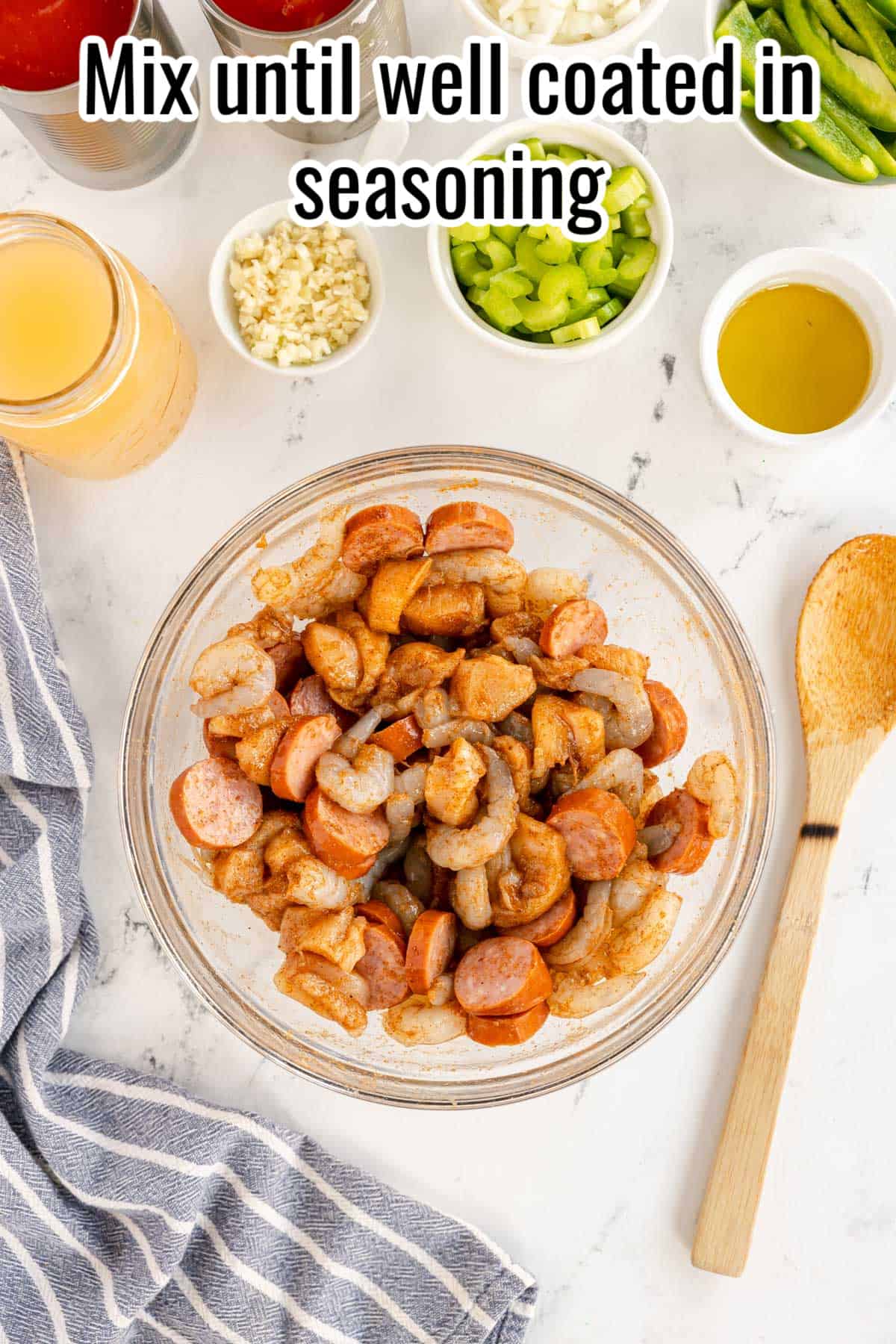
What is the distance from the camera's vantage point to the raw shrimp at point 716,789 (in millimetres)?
1497

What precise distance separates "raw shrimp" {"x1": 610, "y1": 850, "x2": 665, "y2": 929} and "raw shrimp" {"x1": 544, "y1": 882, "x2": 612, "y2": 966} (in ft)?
0.04

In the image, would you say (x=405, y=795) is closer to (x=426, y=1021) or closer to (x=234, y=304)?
(x=426, y=1021)

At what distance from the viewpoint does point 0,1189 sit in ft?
5.67

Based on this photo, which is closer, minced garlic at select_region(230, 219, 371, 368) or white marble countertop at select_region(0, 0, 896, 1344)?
minced garlic at select_region(230, 219, 371, 368)

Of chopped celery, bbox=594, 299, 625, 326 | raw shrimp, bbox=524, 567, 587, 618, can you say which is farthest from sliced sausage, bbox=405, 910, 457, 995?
chopped celery, bbox=594, 299, 625, 326

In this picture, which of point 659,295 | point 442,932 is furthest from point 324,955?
point 659,295

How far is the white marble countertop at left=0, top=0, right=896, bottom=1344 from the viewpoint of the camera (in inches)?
71.5

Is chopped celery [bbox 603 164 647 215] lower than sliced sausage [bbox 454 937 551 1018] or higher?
higher

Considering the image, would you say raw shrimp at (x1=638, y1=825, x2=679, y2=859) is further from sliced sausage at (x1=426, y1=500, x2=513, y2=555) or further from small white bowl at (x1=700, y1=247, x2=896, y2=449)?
small white bowl at (x1=700, y1=247, x2=896, y2=449)

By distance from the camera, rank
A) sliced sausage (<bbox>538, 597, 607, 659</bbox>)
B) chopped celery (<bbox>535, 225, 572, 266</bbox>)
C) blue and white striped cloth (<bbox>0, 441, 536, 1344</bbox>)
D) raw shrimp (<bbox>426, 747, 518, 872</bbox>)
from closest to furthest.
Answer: raw shrimp (<bbox>426, 747, 518, 872</bbox>), sliced sausage (<bbox>538, 597, 607, 659</bbox>), chopped celery (<bbox>535, 225, 572, 266</bbox>), blue and white striped cloth (<bbox>0, 441, 536, 1344</bbox>)

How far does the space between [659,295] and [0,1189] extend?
180cm

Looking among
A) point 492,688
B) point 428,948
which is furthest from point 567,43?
point 428,948

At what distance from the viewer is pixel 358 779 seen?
1.40 meters

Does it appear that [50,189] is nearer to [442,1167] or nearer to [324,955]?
[324,955]
